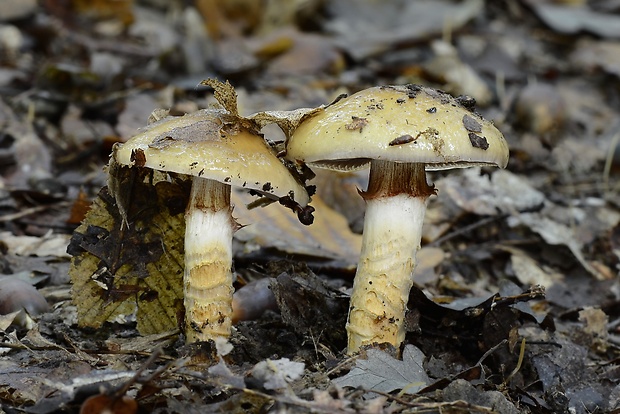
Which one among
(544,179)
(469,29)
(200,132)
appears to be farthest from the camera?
(469,29)

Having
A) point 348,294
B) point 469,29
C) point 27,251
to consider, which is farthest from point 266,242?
point 469,29

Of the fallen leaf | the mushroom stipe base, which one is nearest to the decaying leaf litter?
the fallen leaf

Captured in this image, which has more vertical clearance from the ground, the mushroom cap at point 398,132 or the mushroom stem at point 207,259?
the mushroom cap at point 398,132

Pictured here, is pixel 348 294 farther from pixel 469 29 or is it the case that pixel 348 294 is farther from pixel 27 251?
pixel 469 29

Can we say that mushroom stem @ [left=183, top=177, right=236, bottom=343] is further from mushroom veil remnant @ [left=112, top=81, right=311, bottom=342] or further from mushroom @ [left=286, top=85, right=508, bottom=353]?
mushroom @ [left=286, top=85, right=508, bottom=353]

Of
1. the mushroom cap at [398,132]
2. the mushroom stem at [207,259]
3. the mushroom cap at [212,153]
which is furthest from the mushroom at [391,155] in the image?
the mushroom stem at [207,259]

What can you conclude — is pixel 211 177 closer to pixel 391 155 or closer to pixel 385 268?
pixel 391 155

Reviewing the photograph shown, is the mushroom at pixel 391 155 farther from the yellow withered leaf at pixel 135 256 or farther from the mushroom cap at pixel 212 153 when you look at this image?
the yellow withered leaf at pixel 135 256
